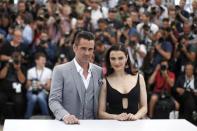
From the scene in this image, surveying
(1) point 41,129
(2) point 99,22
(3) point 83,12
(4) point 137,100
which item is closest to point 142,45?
(2) point 99,22

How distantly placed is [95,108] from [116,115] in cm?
16

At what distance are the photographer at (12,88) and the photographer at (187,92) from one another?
2.47 meters

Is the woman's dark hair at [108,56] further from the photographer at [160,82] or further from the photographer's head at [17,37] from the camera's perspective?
the photographer's head at [17,37]

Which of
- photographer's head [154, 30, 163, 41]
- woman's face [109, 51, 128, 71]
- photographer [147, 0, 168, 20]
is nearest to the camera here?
woman's face [109, 51, 128, 71]

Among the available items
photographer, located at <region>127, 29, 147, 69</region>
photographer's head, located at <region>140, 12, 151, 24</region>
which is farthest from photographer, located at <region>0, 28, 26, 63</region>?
photographer's head, located at <region>140, 12, 151, 24</region>

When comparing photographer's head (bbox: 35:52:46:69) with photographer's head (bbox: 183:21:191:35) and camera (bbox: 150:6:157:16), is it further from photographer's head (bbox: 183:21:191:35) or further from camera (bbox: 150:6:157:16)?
camera (bbox: 150:6:157:16)

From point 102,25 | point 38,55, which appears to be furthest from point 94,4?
point 38,55

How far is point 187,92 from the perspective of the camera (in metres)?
7.46

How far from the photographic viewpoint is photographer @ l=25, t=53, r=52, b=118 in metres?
7.15

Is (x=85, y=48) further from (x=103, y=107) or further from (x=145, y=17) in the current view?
(x=145, y=17)

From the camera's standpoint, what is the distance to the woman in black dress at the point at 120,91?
3.24 metres

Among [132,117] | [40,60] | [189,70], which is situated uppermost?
[40,60]

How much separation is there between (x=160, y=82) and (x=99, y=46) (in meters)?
1.19

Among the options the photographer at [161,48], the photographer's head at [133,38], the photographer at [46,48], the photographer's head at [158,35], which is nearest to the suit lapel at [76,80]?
the photographer at [46,48]
